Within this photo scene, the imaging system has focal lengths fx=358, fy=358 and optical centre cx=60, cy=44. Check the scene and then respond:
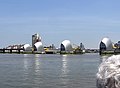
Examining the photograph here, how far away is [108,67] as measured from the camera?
716cm

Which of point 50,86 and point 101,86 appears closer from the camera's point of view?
point 101,86

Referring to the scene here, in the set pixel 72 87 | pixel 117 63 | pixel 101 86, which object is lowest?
pixel 72 87

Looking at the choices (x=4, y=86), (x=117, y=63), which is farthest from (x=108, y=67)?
(x=4, y=86)

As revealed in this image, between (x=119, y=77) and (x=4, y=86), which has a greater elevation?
(x=119, y=77)

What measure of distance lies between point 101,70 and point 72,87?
22.6 metres

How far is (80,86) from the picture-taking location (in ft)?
98.8

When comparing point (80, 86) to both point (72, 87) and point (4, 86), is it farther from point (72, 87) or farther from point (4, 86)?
point (4, 86)

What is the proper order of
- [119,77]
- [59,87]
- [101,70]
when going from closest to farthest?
[119,77]
[101,70]
[59,87]

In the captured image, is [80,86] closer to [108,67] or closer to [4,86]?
[4,86]

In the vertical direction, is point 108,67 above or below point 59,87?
above

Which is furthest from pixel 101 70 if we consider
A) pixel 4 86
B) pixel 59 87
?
pixel 4 86

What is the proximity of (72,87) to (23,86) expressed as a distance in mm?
4249

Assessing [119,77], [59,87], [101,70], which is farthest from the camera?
[59,87]

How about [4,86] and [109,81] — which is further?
[4,86]
